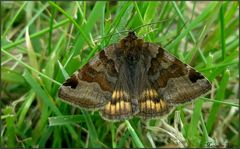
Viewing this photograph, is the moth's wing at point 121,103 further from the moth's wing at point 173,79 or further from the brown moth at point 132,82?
the moth's wing at point 173,79

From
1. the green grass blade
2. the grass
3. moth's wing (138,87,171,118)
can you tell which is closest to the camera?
the green grass blade

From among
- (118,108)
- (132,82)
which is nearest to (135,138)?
(118,108)

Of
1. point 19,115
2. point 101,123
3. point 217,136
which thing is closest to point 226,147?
point 217,136

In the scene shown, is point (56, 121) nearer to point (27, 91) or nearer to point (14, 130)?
point (14, 130)

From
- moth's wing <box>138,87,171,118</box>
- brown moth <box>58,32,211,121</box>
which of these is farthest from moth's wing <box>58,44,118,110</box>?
moth's wing <box>138,87,171,118</box>

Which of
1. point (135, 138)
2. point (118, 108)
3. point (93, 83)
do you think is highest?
point (93, 83)

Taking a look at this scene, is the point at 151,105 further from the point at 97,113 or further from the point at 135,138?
the point at 97,113

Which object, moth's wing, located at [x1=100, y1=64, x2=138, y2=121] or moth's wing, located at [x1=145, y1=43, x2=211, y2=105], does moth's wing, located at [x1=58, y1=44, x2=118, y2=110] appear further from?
moth's wing, located at [x1=145, y1=43, x2=211, y2=105]
